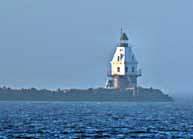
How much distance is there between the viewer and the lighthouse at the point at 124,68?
17238 cm

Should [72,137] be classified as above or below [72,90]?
below

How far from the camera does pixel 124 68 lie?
6757 inches

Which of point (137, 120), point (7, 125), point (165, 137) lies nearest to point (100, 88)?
point (137, 120)

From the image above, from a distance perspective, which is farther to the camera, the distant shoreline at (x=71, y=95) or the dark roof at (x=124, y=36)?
the distant shoreline at (x=71, y=95)

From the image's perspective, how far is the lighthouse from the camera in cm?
17238

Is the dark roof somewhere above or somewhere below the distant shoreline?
above

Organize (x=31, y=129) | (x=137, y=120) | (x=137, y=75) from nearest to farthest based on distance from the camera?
(x=31, y=129), (x=137, y=120), (x=137, y=75)

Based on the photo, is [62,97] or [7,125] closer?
[7,125]

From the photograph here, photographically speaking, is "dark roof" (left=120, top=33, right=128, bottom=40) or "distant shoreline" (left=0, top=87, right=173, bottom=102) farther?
"distant shoreline" (left=0, top=87, right=173, bottom=102)

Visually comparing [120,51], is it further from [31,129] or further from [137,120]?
[31,129]

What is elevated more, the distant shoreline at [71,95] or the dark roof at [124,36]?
the dark roof at [124,36]

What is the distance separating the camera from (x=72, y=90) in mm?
188500

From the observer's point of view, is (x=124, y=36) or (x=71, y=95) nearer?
(x=124, y=36)

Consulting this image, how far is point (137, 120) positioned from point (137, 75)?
81.8m
